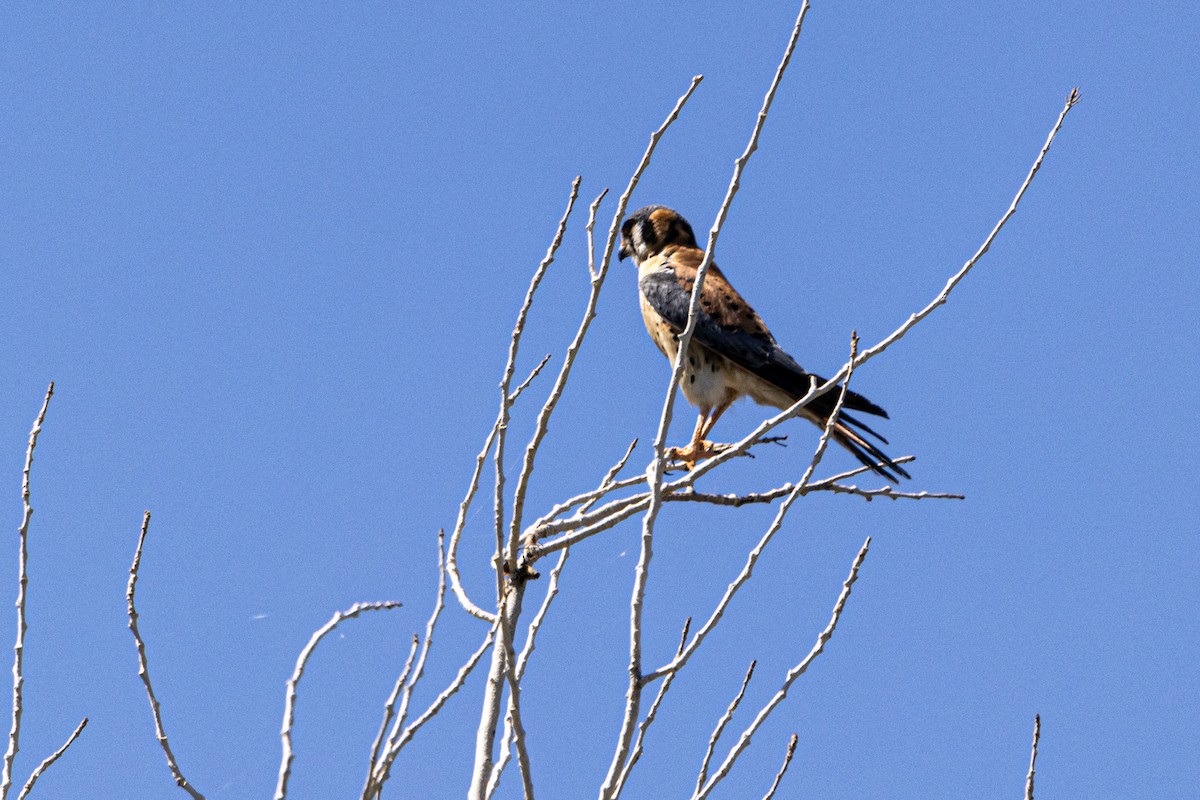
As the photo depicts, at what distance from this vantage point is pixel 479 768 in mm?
2473

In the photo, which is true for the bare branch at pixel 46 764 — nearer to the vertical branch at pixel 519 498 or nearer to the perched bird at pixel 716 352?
the vertical branch at pixel 519 498

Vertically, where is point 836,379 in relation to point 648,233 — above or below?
below

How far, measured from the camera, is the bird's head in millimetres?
6332

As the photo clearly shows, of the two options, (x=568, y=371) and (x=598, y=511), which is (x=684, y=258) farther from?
(x=568, y=371)

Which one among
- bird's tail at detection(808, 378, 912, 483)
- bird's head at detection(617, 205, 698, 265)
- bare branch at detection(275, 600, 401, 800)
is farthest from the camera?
bird's head at detection(617, 205, 698, 265)

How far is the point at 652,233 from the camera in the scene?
634 centimetres

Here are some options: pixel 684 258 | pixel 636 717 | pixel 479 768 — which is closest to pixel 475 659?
pixel 479 768

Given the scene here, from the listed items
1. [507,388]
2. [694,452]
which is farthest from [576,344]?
[694,452]

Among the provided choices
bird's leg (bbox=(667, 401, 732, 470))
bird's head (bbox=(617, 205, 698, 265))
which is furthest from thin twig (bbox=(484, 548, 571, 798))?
bird's head (bbox=(617, 205, 698, 265))

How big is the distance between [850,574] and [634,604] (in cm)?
56

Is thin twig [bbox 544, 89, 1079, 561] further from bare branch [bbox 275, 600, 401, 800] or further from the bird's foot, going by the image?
the bird's foot

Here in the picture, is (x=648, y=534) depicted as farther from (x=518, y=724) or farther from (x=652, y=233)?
(x=652, y=233)

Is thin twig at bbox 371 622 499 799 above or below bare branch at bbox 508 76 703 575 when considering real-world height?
below

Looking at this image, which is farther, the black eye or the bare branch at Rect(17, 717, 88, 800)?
the black eye
